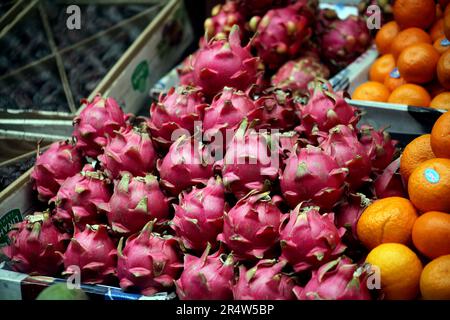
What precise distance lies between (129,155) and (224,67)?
1.26ft

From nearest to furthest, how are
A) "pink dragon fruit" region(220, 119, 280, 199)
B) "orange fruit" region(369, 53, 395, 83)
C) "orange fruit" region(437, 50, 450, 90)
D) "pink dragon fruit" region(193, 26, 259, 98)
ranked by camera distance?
"pink dragon fruit" region(220, 119, 280, 199) → "pink dragon fruit" region(193, 26, 259, 98) → "orange fruit" region(437, 50, 450, 90) → "orange fruit" region(369, 53, 395, 83)

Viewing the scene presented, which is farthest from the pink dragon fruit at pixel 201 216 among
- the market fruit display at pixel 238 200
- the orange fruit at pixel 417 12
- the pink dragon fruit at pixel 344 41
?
the pink dragon fruit at pixel 344 41

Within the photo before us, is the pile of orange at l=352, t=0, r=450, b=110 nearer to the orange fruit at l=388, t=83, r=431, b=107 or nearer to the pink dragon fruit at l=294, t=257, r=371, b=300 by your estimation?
the orange fruit at l=388, t=83, r=431, b=107

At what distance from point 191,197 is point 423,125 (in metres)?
1.05

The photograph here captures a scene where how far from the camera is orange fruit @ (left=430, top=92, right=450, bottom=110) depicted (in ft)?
6.34

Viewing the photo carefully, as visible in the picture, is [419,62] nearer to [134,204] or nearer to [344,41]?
[344,41]

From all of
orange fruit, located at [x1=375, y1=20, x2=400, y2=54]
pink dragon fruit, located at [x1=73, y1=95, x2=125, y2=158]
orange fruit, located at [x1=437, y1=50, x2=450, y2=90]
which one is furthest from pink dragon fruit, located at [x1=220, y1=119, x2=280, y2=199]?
orange fruit, located at [x1=375, y1=20, x2=400, y2=54]

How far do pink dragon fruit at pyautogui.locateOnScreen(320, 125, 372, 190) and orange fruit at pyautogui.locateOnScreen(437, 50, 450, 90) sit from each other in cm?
63

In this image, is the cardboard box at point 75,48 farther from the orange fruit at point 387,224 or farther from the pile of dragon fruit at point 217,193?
the orange fruit at point 387,224

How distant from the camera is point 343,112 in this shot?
1571mm

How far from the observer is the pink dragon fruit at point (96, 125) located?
1.65 meters

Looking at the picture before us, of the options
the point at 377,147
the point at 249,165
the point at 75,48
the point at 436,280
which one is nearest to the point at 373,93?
the point at 377,147

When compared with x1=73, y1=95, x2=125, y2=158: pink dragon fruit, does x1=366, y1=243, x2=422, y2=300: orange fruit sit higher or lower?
lower

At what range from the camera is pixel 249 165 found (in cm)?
137
